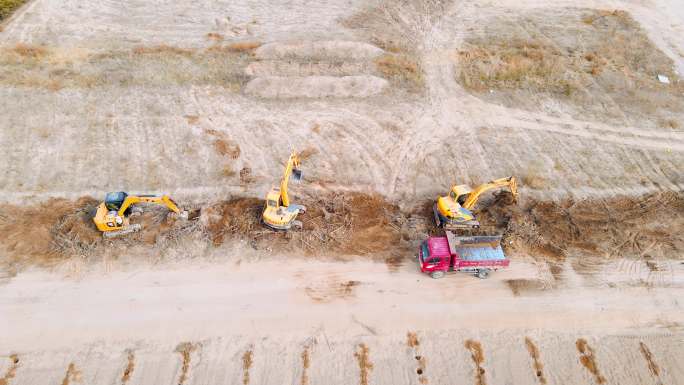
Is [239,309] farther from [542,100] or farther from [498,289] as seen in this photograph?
[542,100]

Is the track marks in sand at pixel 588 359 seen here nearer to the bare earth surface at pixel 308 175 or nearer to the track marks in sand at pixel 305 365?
the bare earth surface at pixel 308 175

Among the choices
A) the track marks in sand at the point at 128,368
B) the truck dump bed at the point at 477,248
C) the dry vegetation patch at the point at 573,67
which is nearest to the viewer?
the track marks in sand at the point at 128,368

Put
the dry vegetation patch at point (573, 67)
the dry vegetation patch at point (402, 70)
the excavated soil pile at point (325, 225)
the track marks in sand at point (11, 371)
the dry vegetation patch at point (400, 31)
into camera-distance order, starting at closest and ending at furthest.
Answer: the track marks in sand at point (11, 371), the excavated soil pile at point (325, 225), the dry vegetation patch at point (573, 67), the dry vegetation patch at point (402, 70), the dry vegetation patch at point (400, 31)

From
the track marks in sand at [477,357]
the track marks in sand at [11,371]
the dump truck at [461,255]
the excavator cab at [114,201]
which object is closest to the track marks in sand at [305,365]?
the dump truck at [461,255]

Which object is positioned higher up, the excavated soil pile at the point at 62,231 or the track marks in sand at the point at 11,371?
the excavated soil pile at the point at 62,231

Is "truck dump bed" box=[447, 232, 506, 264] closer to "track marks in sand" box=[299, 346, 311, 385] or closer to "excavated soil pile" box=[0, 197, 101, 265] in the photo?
"track marks in sand" box=[299, 346, 311, 385]

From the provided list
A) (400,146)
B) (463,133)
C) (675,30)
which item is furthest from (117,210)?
(675,30)

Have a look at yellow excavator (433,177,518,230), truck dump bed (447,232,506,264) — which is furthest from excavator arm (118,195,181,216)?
truck dump bed (447,232,506,264)
